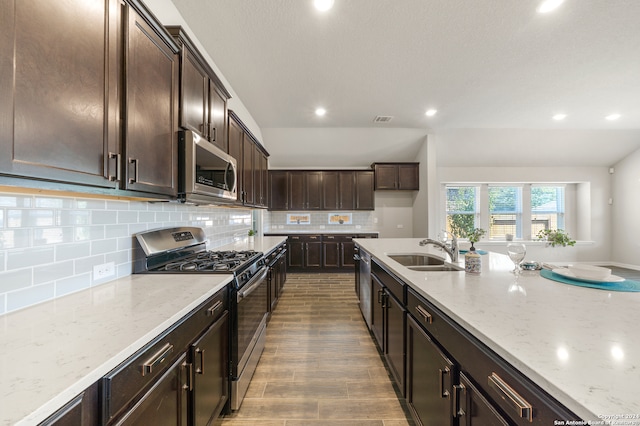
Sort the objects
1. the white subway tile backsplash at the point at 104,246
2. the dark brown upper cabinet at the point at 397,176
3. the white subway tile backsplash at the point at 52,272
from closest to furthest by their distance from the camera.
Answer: the white subway tile backsplash at the point at 52,272, the white subway tile backsplash at the point at 104,246, the dark brown upper cabinet at the point at 397,176

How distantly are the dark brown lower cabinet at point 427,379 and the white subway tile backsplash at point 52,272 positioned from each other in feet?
5.72

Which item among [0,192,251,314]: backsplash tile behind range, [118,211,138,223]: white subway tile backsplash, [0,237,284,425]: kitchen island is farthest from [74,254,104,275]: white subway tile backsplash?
[118,211,138,223]: white subway tile backsplash

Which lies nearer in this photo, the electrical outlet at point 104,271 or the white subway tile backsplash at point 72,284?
the white subway tile backsplash at point 72,284

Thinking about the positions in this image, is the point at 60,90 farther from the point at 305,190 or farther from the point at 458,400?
the point at 305,190

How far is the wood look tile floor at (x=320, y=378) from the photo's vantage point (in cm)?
160

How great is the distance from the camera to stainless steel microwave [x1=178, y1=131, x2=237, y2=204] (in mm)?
1636

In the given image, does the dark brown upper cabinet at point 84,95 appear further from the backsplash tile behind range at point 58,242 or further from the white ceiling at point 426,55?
the white ceiling at point 426,55

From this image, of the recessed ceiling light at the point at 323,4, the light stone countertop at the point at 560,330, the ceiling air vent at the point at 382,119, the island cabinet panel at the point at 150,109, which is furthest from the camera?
the ceiling air vent at the point at 382,119

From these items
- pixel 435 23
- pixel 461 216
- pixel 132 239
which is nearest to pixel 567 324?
pixel 132 239

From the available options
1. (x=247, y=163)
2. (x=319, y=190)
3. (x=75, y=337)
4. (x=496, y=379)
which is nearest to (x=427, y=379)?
(x=496, y=379)

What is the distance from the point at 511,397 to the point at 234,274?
4.60ft

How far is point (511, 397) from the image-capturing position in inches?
27.2

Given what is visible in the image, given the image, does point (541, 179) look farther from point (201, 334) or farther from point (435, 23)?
point (201, 334)

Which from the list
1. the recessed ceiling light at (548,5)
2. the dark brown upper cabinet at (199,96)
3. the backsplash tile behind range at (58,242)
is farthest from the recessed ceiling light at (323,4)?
the backsplash tile behind range at (58,242)
